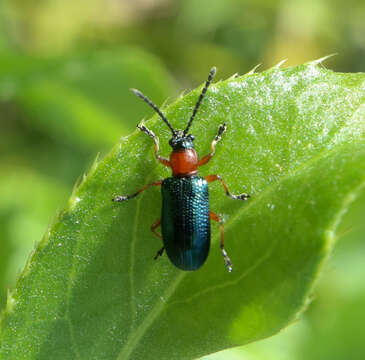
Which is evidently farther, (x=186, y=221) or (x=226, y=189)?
(x=186, y=221)

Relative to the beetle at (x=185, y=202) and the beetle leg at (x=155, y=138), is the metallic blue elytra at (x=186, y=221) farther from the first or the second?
the beetle leg at (x=155, y=138)

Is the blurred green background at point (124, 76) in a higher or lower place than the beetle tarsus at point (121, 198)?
higher

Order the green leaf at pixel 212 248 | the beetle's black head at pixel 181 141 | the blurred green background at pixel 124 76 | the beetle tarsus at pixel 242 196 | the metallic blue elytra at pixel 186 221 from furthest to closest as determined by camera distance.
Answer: the blurred green background at pixel 124 76
the beetle's black head at pixel 181 141
the metallic blue elytra at pixel 186 221
the beetle tarsus at pixel 242 196
the green leaf at pixel 212 248

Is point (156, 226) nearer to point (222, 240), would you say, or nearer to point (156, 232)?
point (156, 232)

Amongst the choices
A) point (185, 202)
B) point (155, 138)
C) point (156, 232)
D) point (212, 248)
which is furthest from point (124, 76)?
point (212, 248)

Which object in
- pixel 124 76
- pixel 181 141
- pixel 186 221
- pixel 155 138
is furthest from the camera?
pixel 124 76

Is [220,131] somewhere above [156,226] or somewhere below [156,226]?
above

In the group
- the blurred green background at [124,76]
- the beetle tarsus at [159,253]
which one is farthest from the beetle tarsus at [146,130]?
the blurred green background at [124,76]

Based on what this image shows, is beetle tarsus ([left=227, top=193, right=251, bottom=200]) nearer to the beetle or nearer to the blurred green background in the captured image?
the beetle
